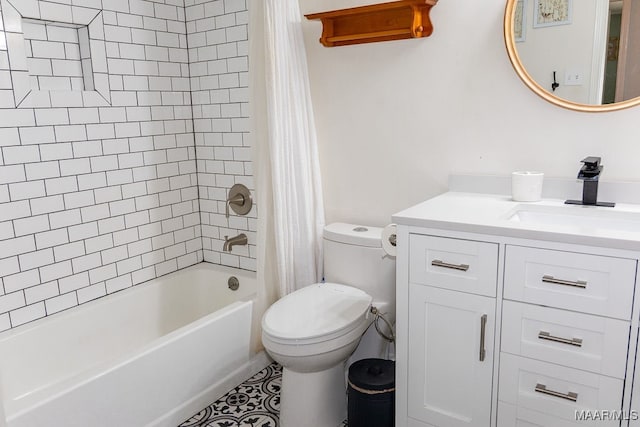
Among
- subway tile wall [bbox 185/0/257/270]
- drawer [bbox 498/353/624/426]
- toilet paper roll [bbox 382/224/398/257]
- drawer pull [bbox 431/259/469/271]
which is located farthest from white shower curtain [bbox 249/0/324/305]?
drawer [bbox 498/353/624/426]

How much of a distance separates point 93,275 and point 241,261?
79 cm

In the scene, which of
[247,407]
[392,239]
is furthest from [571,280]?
[247,407]

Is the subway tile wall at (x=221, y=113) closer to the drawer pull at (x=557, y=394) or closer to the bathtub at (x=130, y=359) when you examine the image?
the bathtub at (x=130, y=359)

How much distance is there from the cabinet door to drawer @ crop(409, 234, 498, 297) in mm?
30

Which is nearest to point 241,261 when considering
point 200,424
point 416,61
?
point 200,424

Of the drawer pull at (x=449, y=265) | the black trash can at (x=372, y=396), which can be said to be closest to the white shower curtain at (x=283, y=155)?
the black trash can at (x=372, y=396)

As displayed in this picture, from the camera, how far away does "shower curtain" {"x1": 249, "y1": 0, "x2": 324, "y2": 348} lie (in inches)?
88.0

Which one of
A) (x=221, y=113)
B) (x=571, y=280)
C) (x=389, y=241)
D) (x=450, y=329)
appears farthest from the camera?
(x=221, y=113)

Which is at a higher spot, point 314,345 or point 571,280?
point 571,280

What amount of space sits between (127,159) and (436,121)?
156cm

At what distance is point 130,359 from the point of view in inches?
76.9

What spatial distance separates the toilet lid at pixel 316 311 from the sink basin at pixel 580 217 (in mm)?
729

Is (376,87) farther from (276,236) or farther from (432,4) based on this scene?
(276,236)

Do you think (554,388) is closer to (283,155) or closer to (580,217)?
(580,217)
